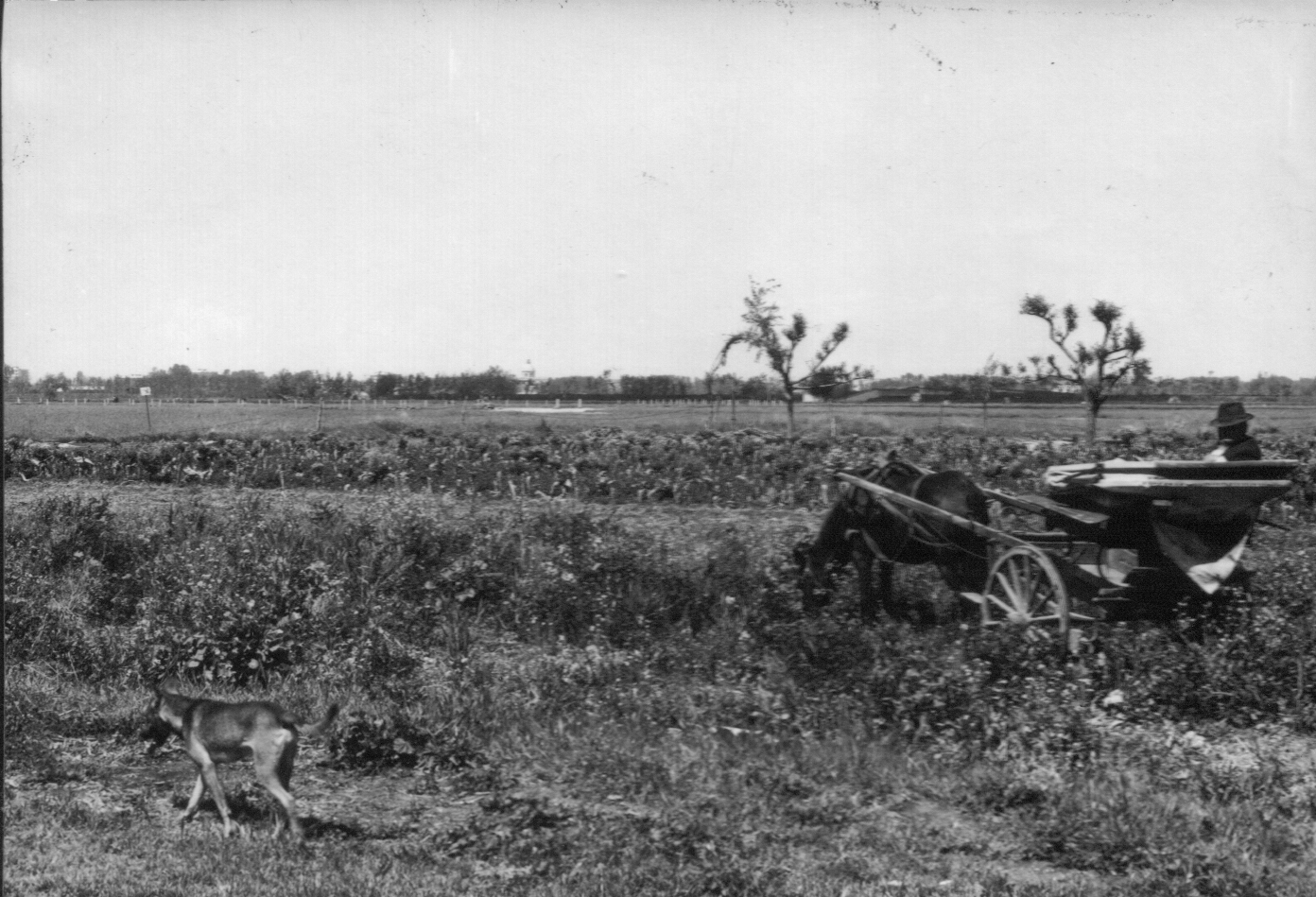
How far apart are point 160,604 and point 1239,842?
7653mm

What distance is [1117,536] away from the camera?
7219mm

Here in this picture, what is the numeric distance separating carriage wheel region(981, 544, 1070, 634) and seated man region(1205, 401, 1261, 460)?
5.13 feet

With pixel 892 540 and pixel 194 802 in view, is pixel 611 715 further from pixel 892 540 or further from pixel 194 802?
pixel 892 540

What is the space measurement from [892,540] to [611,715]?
2794 mm

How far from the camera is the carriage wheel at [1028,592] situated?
6.97 meters

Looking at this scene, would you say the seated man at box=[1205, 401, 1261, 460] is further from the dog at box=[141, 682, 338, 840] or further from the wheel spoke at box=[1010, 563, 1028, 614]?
the dog at box=[141, 682, 338, 840]

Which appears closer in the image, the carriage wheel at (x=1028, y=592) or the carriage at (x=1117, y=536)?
the carriage at (x=1117, y=536)

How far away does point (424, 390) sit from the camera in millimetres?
62562

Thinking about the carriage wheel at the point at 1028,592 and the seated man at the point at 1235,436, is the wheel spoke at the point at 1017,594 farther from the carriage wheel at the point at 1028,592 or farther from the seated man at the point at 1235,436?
the seated man at the point at 1235,436

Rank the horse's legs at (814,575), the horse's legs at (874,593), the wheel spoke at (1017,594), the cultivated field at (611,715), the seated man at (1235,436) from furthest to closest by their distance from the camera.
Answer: the horse's legs at (814,575), the horse's legs at (874,593), the seated man at (1235,436), the wheel spoke at (1017,594), the cultivated field at (611,715)

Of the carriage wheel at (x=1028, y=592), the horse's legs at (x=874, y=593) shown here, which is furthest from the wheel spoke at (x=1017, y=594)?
the horse's legs at (x=874, y=593)

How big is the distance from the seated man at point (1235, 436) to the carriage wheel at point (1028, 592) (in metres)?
1.56

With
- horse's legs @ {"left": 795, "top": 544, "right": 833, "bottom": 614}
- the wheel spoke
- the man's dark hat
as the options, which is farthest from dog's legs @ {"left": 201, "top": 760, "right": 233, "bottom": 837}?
the man's dark hat

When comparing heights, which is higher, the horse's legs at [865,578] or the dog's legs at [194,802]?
the horse's legs at [865,578]
